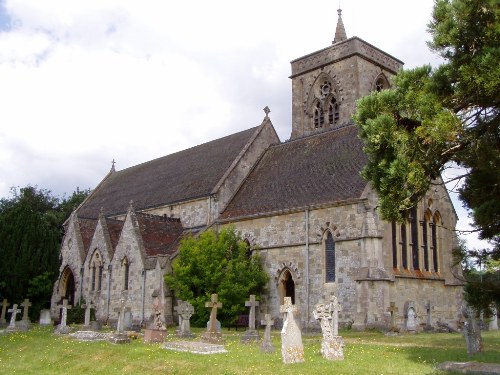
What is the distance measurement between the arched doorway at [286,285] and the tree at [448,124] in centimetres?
1645

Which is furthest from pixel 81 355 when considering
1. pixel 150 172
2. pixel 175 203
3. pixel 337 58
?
pixel 337 58

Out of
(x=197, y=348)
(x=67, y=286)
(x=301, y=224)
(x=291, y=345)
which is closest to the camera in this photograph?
(x=291, y=345)

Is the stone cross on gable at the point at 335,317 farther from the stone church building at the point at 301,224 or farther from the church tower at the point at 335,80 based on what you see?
the church tower at the point at 335,80

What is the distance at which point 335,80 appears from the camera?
3831 cm

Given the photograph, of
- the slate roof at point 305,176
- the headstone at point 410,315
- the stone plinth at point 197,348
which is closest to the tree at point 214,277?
the slate roof at point 305,176

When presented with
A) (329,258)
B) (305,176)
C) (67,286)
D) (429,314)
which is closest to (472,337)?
(329,258)

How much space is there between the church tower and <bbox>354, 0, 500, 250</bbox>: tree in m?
26.2

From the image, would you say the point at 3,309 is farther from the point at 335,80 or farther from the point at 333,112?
the point at 335,80

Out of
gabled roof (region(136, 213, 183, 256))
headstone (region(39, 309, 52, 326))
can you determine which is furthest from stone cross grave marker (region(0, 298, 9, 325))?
gabled roof (region(136, 213, 183, 256))

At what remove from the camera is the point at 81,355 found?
17.5 m

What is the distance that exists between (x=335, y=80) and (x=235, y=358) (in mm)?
27010

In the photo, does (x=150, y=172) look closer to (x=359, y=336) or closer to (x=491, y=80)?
(x=359, y=336)

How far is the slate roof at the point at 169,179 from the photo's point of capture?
3338 centimetres

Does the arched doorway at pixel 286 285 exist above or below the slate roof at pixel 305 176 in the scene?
below
